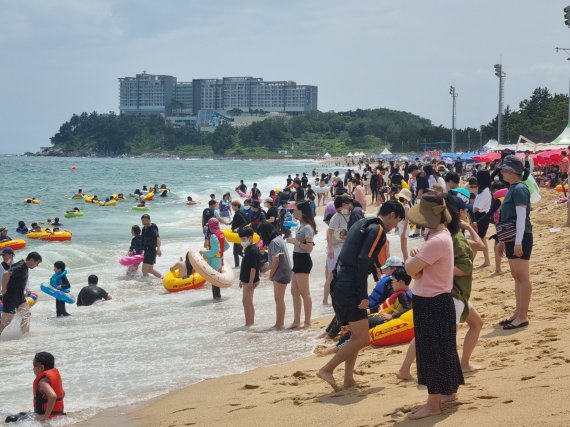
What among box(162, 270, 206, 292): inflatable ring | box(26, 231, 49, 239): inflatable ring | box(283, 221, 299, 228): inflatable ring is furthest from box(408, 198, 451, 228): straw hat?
box(26, 231, 49, 239): inflatable ring

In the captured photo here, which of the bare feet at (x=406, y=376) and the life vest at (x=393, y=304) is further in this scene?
the life vest at (x=393, y=304)

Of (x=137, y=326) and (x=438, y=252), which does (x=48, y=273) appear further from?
(x=438, y=252)

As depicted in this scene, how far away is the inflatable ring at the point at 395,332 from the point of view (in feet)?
24.4

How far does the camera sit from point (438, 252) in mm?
4914

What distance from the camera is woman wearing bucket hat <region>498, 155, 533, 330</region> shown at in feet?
22.3

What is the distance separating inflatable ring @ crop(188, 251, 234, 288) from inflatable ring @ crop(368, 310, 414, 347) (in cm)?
523

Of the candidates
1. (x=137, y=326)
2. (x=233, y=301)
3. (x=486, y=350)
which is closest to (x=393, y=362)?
(x=486, y=350)

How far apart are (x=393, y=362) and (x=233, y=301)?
5794 millimetres

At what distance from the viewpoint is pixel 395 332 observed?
7500 millimetres

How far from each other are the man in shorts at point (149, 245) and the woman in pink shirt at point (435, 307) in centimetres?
1082

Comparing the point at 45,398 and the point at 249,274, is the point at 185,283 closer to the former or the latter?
the point at 249,274

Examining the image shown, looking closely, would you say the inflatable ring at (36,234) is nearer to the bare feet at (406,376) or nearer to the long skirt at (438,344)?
the bare feet at (406,376)

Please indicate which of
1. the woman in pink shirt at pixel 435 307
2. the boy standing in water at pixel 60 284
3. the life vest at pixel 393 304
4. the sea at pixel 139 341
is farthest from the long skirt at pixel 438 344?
the boy standing in water at pixel 60 284

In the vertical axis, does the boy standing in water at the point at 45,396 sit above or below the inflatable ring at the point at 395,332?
below
